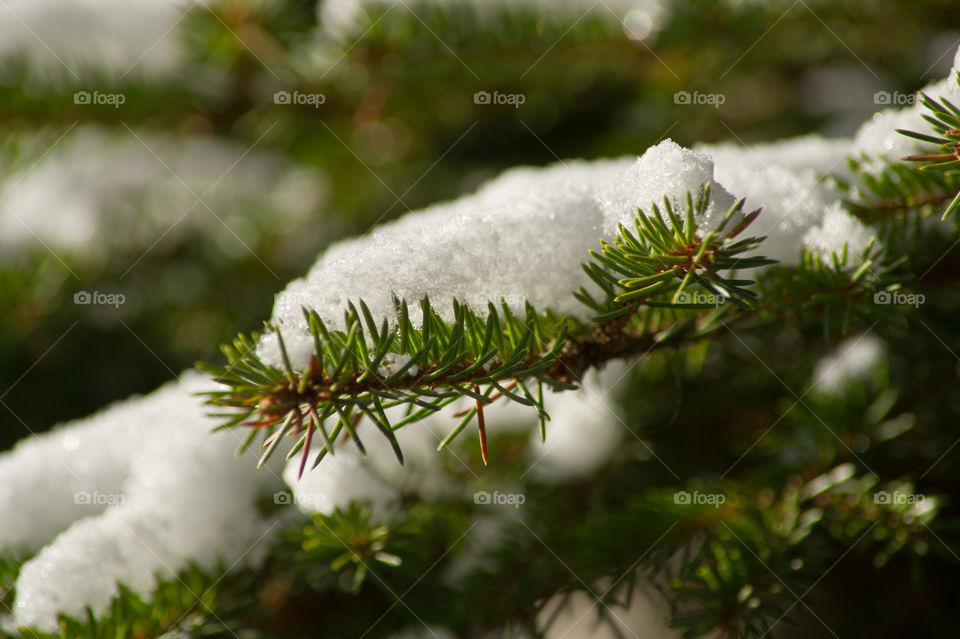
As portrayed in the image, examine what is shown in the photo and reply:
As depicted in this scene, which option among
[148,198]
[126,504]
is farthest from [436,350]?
[148,198]

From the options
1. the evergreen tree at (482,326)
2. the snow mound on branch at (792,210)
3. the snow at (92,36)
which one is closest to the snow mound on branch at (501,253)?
the evergreen tree at (482,326)

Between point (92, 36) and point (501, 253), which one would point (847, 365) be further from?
point (92, 36)

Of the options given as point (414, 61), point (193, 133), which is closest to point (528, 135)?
point (414, 61)

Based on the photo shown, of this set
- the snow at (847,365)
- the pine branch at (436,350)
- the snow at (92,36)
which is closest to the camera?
the pine branch at (436,350)

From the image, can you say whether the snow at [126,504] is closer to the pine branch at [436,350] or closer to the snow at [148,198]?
the pine branch at [436,350]

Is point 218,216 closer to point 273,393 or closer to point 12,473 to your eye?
point 12,473

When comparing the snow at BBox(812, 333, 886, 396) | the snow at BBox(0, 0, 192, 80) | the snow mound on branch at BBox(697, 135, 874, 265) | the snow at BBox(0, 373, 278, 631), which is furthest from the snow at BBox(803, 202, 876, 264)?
the snow at BBox(0, 0, 192, 80)
